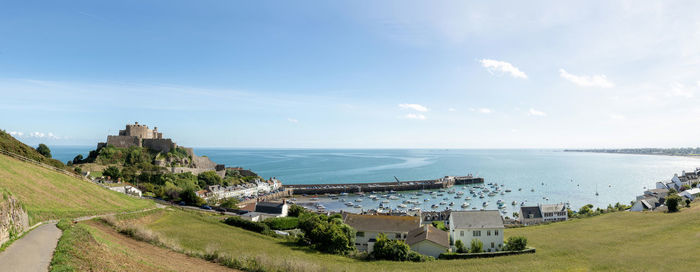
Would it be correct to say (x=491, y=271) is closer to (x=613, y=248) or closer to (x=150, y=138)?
(x=613, y=248)

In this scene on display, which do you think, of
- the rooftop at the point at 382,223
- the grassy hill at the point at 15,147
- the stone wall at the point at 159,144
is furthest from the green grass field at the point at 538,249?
the stone wall at the point at 159,144

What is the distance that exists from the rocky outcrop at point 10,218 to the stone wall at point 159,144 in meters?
67.4

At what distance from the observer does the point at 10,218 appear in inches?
590

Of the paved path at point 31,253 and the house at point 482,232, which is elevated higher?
the paved path at point 31,253

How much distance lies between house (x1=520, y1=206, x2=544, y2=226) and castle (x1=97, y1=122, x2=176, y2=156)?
76.2 m

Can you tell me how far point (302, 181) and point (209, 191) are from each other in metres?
62.1

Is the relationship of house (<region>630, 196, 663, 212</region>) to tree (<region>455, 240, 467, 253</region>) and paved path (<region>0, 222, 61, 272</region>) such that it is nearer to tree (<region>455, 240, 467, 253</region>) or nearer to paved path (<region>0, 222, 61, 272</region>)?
tree (<region>455, 240, 467, 253</region>)

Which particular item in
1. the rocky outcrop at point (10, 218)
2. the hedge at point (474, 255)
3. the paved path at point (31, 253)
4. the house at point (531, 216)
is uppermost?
the rocky outcrop at point (10, 218)

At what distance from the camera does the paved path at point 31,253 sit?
1161 cm

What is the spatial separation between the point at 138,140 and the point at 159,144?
169 inches

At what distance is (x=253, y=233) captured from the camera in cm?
3625

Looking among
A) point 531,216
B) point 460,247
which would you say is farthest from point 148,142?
point 531,216

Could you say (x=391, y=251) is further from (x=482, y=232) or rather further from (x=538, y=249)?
(x=538, y=249)

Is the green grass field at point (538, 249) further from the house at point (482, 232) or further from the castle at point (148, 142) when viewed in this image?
the castle at point (148, 142)
